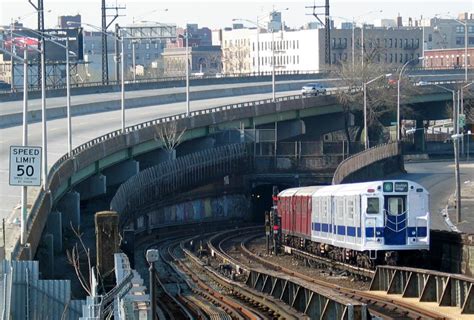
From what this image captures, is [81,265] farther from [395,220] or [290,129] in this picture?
[290,129]

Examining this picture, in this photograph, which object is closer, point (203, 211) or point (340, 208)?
point (340, 208)

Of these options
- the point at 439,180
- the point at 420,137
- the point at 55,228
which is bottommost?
the point at 439,180

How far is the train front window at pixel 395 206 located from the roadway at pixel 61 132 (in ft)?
35.5

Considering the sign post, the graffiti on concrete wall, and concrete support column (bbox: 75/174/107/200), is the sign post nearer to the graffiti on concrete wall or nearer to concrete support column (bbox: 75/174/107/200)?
concrete support column (bbox: 75/174/107/200)

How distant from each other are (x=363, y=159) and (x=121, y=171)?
16.2m

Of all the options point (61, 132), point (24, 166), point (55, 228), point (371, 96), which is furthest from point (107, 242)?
point (371, 96)

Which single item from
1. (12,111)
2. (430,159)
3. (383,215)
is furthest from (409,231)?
(430,159)

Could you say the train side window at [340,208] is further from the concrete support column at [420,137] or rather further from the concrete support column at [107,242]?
the concrete support column at [420,137]

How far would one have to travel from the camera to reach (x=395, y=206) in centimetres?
3941

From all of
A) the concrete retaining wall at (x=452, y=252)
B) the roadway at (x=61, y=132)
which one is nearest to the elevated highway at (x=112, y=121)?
the roadway at (x=61, y=132)

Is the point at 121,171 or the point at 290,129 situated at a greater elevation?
the point at 290,129

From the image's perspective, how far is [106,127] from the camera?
259 feet

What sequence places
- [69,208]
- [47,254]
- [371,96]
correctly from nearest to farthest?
[47,254]
[69,208]
[371,96]

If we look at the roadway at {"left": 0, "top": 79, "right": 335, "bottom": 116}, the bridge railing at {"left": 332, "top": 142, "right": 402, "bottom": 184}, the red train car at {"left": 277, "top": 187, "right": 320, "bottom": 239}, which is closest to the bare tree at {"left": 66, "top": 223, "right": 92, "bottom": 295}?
the red train car at {"left": 277, "top": 187, "right": 320, "bottom": 239}
